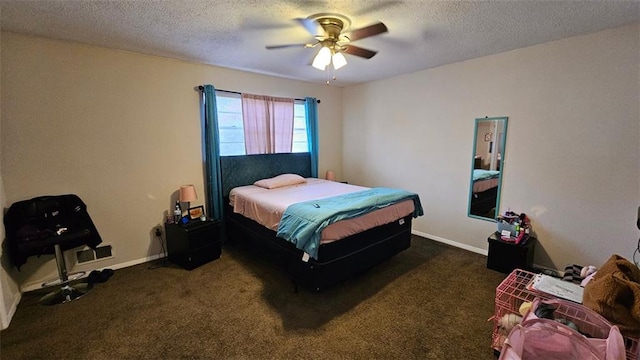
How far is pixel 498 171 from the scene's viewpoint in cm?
326

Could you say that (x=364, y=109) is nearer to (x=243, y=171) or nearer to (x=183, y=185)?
(x=243, y=171)

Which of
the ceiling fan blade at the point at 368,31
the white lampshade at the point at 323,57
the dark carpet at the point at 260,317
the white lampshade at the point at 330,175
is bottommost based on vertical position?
the dark carpet at the point at 260,317

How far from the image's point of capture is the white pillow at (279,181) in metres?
3.78

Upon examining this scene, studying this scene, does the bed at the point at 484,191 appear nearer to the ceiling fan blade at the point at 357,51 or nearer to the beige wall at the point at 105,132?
the ceiling fan blade at the point at 357,51

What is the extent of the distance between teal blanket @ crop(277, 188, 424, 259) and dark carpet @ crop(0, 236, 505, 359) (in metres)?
0.60

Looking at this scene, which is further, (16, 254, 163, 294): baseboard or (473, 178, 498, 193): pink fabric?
(473, 178, 498, 193): pink fabric

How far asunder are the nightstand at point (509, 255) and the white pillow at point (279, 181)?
2.56 meters

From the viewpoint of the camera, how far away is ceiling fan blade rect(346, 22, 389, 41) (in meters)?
2.03

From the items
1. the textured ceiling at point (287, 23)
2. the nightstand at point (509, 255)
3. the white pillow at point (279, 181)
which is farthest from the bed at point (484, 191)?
the white pillow at point (279, 181)

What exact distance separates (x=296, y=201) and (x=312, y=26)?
168cm

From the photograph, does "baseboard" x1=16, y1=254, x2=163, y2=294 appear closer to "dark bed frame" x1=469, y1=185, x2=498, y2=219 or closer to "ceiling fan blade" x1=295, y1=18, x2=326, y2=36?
"ceiling fan blade" x1=295, y1=18, x2=326, y2=36

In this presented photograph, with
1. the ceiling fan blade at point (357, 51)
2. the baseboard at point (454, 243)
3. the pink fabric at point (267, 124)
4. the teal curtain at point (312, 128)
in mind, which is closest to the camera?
the ceiling fan blade at point (357, 51)

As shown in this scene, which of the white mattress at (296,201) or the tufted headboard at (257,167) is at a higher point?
the tufted headboard at (257,167)

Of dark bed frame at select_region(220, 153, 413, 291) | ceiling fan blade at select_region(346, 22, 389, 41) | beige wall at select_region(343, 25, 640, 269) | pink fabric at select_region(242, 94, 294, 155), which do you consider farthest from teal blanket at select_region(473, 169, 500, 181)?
pink fabric at select_region(242, 94, 294, 155)
